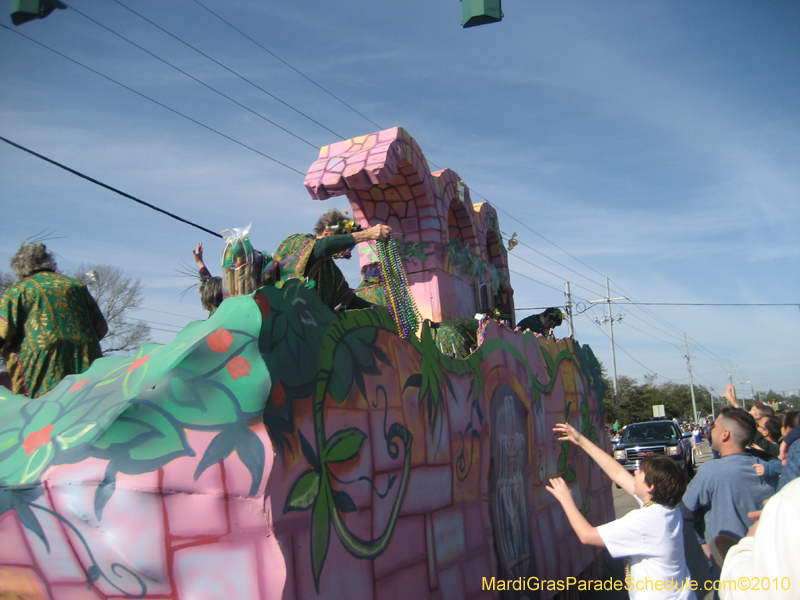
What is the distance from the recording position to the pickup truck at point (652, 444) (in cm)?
1569

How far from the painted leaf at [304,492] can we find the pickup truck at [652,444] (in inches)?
560

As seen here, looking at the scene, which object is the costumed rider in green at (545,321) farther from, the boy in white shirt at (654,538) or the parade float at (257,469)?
the boy in white shirt at (654,538)

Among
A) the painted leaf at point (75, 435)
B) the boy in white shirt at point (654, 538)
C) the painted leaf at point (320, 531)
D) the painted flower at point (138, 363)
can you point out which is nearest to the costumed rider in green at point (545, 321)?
the boy in white shirt at point (654, 538)

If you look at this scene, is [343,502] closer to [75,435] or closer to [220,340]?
[220,340]

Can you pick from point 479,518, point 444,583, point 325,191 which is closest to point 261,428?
point 444,583

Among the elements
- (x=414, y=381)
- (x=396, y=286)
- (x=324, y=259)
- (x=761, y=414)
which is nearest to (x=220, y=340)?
(x=414, y=381)

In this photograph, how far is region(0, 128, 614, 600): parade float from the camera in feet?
6.89

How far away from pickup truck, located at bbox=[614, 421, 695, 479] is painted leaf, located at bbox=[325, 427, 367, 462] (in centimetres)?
1389

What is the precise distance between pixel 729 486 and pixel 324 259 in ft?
9.00

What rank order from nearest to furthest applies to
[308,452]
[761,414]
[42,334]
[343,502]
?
[308,452] < [343,502] < [42,334] < [761,414]

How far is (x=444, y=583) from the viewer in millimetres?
3211

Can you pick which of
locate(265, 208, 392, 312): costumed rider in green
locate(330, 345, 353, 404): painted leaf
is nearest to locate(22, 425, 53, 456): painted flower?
locate(330, 345, 353, 404): painted leaf

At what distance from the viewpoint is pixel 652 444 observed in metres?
16.2

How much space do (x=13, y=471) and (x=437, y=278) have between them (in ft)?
13.1
